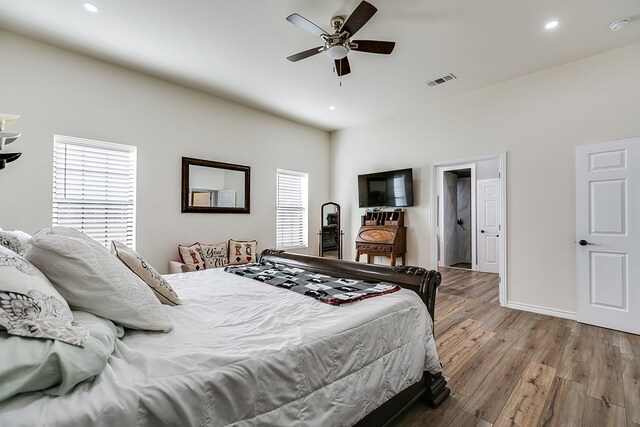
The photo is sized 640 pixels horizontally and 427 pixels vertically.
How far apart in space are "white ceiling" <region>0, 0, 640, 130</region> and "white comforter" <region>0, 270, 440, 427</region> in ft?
8.26

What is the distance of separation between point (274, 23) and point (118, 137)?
233 centimetres

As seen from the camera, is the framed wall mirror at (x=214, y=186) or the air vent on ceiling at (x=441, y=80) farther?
the framed wall mirror at (x=214, y=186)

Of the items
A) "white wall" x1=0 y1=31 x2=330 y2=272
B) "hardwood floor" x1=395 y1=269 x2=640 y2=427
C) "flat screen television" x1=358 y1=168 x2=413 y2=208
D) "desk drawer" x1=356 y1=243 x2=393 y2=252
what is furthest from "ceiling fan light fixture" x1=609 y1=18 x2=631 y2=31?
"white wall" x1=0 y1=31 x2=330 y2=272

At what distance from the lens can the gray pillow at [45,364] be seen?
68cm

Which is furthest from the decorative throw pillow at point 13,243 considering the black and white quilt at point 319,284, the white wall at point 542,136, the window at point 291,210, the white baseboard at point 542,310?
the white baseboard at point 542,310

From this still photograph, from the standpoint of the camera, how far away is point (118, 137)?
3.54m

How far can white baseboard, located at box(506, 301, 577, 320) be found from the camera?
3.44 meters

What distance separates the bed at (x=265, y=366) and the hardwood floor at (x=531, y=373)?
242mm

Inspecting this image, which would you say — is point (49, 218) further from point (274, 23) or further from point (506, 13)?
point (506, 13)

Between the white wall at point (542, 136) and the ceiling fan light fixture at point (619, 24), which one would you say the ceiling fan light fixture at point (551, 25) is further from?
the white wall at point (542, 136)

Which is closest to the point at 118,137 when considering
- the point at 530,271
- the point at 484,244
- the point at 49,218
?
the point at 49,218

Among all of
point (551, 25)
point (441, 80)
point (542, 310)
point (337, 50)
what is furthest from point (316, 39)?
point (542, 310)

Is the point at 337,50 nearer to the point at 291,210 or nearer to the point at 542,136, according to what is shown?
the point at 542,136

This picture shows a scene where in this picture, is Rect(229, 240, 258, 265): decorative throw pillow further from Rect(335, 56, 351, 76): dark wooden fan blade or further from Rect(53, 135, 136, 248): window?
Rect(335, 56, 351, 76): dark wooden fan blade
